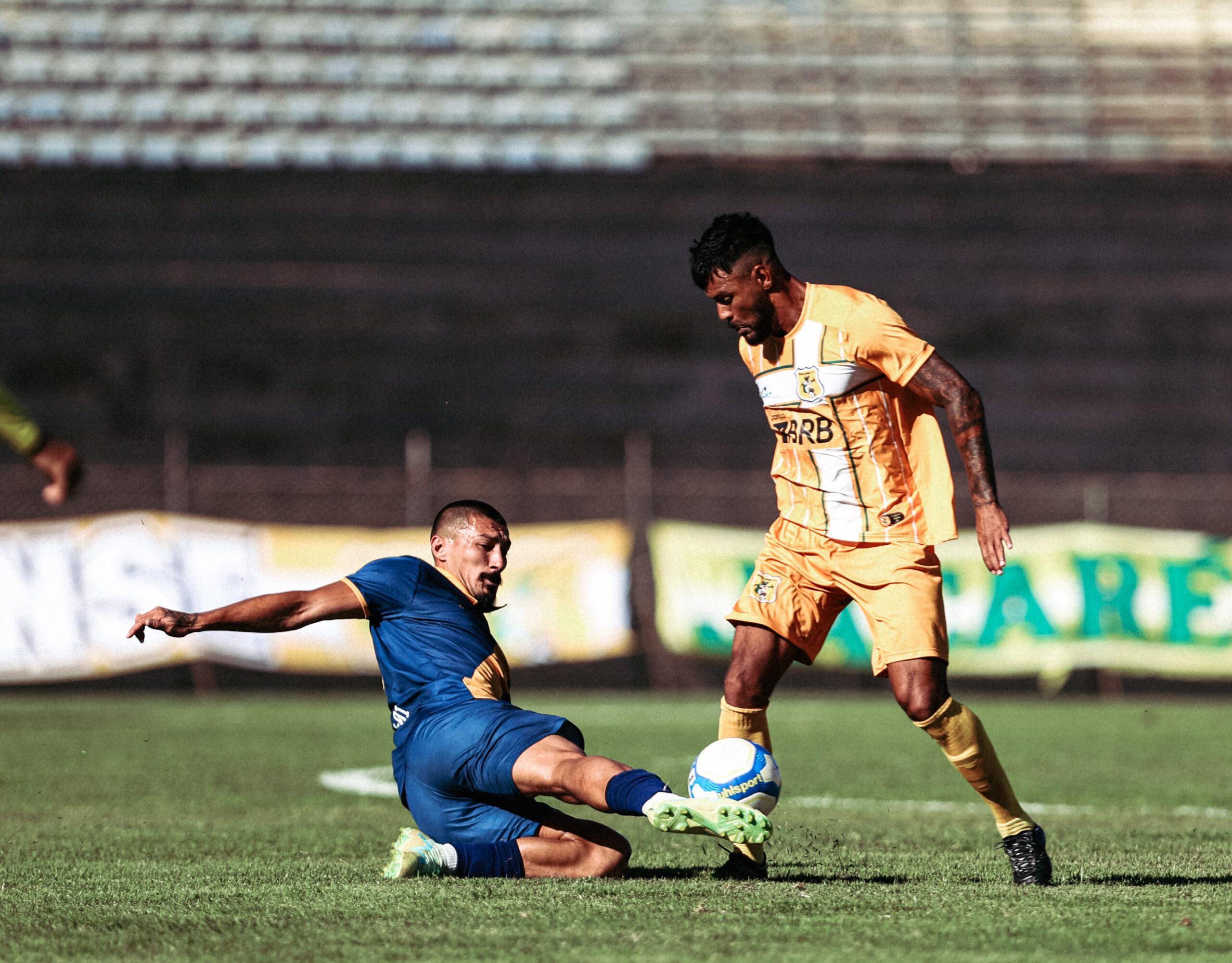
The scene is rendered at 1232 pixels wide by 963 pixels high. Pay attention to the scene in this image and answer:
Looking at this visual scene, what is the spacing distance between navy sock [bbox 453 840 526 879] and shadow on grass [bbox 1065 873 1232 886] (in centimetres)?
167

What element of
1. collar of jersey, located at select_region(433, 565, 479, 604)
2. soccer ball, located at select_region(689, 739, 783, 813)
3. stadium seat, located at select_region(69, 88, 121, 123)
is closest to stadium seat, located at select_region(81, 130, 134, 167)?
stadium seat, located at select_region(69, 88, 121, 123)

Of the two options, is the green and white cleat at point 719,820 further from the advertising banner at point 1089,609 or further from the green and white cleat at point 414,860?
the advertising banner at point 1089,609

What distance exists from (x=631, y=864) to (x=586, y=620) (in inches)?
389

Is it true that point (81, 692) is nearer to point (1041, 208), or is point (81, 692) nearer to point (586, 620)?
point (586, 620)

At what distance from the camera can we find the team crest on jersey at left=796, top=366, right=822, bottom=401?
5.60 meters

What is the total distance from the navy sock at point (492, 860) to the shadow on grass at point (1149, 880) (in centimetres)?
167

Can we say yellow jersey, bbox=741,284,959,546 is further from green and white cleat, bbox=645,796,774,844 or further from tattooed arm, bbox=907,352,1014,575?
green and white cleat, bbox=645,796,774,844

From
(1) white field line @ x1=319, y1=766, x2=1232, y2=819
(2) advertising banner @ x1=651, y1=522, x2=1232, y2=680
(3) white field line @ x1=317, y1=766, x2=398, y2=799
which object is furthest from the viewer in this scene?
(2) advertising banner @ x1=651, y1=522, x2=1232, y2=680

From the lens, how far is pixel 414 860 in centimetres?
541

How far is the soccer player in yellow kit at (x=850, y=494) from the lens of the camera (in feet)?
17.8

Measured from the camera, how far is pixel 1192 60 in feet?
76.1

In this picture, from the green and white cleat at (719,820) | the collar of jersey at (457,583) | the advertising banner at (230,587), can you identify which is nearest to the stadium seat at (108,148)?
the advertising banner at (230,587)

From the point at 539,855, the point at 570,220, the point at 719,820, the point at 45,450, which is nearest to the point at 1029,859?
the point at 719,820

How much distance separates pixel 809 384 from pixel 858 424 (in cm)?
20
